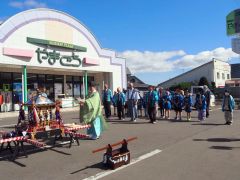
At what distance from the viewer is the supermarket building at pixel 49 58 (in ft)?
79.0

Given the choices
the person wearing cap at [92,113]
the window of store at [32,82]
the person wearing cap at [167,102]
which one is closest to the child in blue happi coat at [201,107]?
the person wearing cap at [167,102]

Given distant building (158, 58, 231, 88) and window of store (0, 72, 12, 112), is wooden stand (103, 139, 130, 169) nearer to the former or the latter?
window of store (0, 72, 12, 112)

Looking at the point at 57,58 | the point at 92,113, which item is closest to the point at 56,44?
the point at 57,58

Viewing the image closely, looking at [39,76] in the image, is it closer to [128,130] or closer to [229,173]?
[128,130]

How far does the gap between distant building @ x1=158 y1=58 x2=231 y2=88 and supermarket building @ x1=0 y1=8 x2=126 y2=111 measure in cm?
2939

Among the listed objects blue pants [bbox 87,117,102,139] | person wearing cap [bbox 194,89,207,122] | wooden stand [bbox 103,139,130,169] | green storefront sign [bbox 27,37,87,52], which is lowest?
wooden stand [bbox 103,139,130,169]

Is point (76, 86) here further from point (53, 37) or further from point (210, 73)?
point (210, 73)

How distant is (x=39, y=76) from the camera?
28844 millimetres

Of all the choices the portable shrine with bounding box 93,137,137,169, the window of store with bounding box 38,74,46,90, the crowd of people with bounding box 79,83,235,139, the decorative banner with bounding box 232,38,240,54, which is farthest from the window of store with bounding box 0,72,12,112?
the portable shrine with bounding box 93,137,137,169

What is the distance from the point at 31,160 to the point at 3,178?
5.03 feet

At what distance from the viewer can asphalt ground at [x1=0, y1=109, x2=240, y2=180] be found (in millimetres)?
6996

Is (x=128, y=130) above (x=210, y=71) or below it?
below

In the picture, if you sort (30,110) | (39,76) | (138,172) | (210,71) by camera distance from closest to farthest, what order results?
(138,172) < (30,110) < (39,76) < (210,71)

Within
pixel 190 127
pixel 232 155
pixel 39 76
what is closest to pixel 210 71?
pixel 39 76
